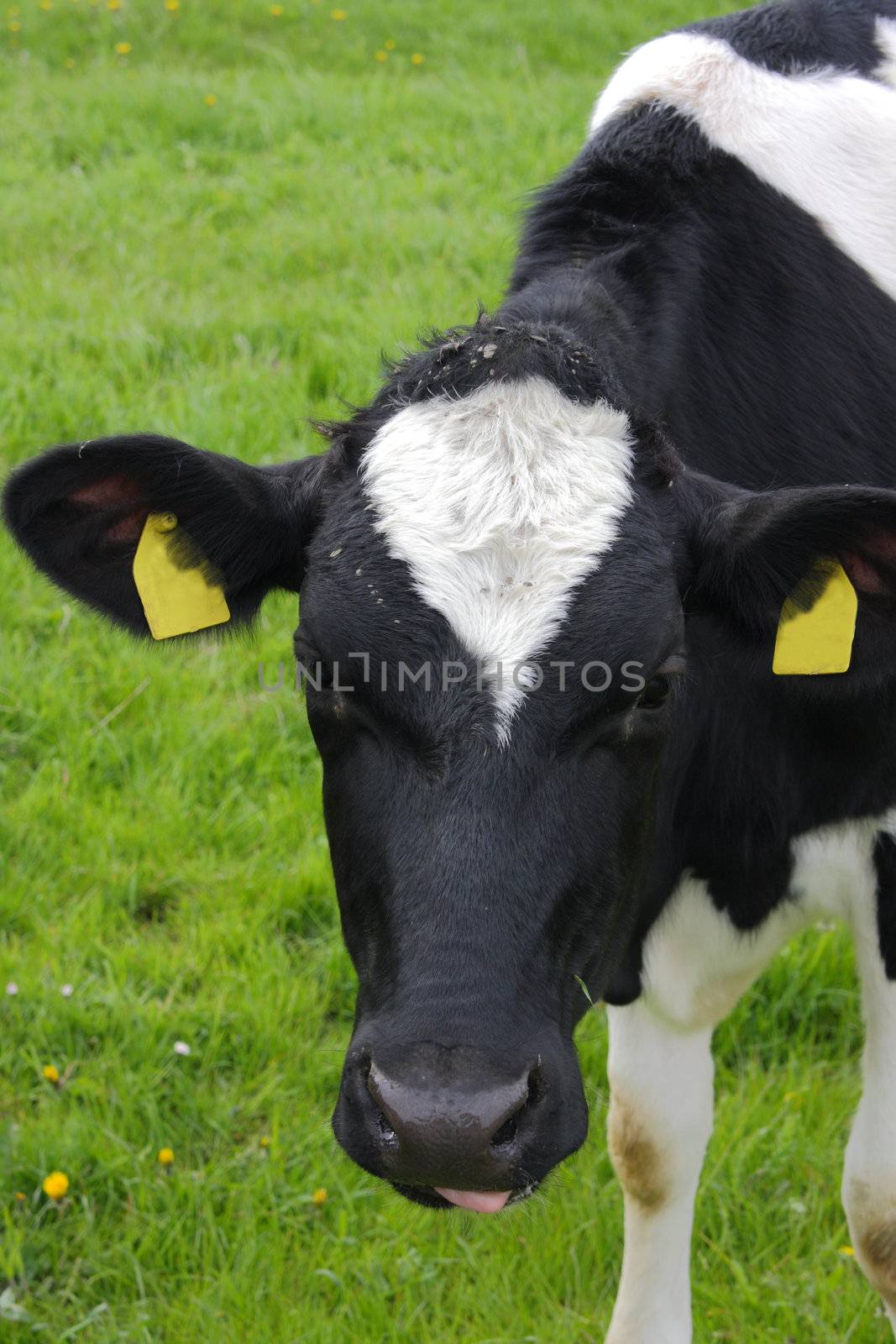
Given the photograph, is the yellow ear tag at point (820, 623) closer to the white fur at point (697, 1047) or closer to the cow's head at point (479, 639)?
the cow's head at point (479, 639)

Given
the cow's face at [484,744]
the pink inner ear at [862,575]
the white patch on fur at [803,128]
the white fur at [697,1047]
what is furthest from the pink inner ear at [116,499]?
the white patch on fur at [803,128]

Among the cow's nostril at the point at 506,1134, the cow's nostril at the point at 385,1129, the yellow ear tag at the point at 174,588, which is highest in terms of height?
the yellow ear tag at the point at 174,588

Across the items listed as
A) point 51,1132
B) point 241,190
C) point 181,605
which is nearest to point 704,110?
point 181,605

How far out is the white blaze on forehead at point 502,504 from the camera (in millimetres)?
2359

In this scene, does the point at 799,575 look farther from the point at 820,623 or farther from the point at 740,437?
the point at 740,437

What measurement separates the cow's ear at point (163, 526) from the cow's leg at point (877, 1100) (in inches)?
52.8

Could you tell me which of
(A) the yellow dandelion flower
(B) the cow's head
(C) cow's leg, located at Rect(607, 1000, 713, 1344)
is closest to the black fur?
(B) the cow's head

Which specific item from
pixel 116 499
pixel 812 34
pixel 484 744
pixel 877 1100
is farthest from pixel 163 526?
pixel 812 34

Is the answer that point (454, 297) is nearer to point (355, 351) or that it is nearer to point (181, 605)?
point (355, 351)

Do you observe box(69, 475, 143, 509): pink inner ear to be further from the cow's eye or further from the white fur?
the white fur

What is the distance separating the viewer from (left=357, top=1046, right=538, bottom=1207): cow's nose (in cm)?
201

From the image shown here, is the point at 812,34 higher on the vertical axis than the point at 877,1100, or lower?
higher

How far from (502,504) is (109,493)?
720 mm

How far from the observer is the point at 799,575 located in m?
2.64
